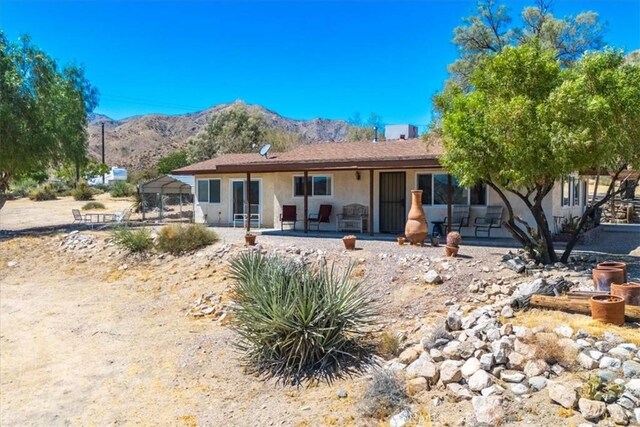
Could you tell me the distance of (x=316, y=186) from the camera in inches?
729

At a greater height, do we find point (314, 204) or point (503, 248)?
point (314, 204)

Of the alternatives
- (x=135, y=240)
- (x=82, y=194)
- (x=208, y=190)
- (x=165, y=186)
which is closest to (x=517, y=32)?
(x=208, y=190)

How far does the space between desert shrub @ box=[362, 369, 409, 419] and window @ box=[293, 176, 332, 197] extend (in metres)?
12.4

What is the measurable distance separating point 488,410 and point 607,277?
412 cm

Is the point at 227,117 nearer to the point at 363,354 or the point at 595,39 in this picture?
the point at 595,39

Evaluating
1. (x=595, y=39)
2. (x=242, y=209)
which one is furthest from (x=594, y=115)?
(x=595, y=39)

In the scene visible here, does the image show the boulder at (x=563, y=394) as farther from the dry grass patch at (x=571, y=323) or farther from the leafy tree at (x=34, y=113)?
the leafy tree at (x=34, y=113)

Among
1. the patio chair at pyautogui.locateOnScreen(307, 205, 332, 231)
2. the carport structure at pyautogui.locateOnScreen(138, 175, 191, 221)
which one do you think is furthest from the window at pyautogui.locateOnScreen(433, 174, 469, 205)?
the carport structure at pyautogui.locateOnScreen(138, 175, 191, 221)

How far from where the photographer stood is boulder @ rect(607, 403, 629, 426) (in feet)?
16.1

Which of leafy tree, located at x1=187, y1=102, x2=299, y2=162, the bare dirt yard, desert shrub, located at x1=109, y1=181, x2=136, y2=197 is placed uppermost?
leafy tree, located at x1=187, y1=102, x2=299, y2=162

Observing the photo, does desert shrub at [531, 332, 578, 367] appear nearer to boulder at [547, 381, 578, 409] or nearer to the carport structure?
boulder at [547, 381, 578, 409]

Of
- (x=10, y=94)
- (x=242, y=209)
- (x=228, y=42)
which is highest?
(x=228, y=42)

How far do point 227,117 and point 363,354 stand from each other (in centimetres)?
4143

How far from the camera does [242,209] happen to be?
69.5ft
